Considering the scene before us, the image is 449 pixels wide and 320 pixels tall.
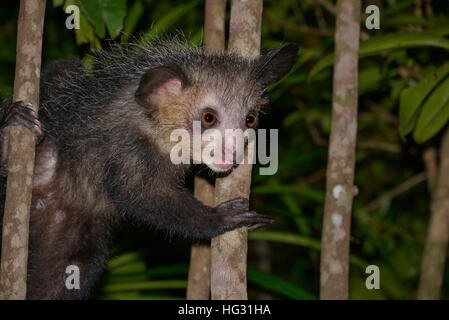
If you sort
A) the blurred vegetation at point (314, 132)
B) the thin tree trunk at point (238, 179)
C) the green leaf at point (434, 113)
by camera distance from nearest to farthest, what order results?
the thin tree trunk at point (238, 179)
the green leaf at point (434, 113)
the blurred vegetation at point (314, 132)

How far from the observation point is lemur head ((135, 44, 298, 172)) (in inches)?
103

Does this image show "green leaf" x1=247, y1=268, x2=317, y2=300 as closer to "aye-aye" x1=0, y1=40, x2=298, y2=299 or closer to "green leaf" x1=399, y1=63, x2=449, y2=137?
"aye-aye" x1=0, y1=40, x2=298, y2=299

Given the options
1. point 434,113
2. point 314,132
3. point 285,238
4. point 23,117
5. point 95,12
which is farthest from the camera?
point 314,132

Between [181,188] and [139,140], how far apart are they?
0.33 meters

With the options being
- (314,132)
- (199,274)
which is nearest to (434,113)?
(199,274)

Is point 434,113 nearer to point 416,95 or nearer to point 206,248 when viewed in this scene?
point 416,95

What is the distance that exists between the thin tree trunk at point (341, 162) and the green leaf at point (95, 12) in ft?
3.87

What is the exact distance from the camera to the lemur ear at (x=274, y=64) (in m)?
2.64

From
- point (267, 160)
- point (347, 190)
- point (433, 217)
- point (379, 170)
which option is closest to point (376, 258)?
point (433, 217)

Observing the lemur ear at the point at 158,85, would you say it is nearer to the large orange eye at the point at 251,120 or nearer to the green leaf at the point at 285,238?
the large orange eye at the point at 251,120

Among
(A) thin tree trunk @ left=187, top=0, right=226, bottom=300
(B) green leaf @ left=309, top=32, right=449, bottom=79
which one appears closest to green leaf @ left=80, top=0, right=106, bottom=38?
(A) thin tree trunk @ left=187, top=0, right=226, bottom=300

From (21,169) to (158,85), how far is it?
79 centimetres

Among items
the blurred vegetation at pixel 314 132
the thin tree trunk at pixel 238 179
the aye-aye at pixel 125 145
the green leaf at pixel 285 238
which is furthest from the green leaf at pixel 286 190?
the thin tree trunk at pixel 238 179

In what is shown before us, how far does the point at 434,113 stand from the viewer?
9.09ft
